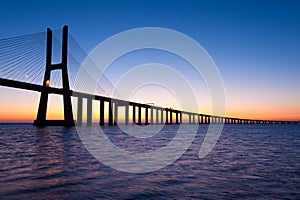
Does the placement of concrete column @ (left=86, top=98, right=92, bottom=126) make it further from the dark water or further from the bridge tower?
the dark water

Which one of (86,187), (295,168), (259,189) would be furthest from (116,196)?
(295,168)

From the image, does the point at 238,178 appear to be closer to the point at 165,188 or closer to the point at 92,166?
the point at 165,188

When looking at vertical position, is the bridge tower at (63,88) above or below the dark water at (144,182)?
above

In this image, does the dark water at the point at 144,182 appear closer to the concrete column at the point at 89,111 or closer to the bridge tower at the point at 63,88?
the bridge tower at the point at 63,88

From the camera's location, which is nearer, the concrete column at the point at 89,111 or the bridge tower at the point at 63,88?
the bridge tower at the point at 63,88

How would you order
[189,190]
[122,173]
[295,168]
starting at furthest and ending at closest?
[295,168] → [122,173] → [189,190]

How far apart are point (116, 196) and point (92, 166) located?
3640 millimetres

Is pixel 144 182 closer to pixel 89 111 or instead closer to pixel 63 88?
pixel 63 88

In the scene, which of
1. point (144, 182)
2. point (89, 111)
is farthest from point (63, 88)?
point (144, 182)

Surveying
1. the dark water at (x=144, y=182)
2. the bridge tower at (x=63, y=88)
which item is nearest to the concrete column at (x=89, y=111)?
the bridge tower at (x=63, y=88)

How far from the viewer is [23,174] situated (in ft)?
23.5

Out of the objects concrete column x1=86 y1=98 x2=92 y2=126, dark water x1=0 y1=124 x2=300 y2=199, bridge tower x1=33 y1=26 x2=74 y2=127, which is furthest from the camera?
concrete column x1=86 y1=98 x2=92 y2=126

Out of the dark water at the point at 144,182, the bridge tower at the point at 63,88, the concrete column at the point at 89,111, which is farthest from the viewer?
the concrete column at the point at 89,111

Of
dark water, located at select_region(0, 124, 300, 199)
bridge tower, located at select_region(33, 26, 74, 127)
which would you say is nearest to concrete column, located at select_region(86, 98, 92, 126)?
bridge tower, located at select_region(33, 26, 74, 127)
